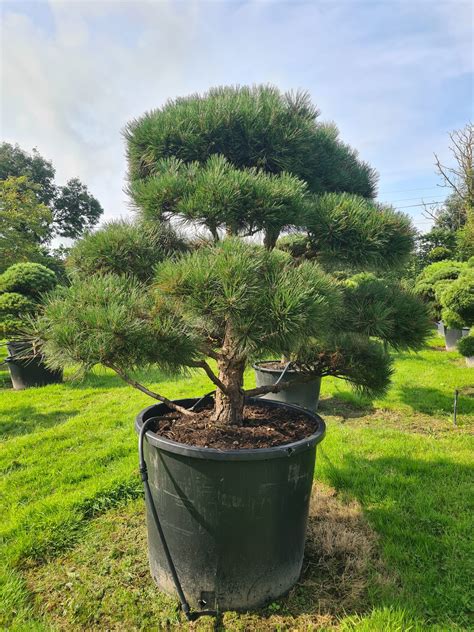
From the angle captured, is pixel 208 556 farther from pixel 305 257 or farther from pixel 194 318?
pixel 305 257

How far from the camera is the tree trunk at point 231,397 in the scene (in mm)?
1665

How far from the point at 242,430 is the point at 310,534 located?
0.69 meters

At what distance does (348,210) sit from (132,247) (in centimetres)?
91

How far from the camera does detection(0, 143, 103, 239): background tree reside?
54.8 feet

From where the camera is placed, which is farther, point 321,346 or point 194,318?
point 321,346

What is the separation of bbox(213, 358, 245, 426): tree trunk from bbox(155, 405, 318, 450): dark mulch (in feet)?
0.18

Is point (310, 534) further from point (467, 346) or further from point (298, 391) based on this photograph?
point (467, 346)

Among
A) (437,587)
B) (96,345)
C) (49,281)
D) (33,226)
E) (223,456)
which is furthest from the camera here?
(33,226)

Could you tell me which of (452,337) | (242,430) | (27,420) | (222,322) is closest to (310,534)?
(242,430)

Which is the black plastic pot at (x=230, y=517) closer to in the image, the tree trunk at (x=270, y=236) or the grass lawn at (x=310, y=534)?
the grass lawn at (x=310, y=534)

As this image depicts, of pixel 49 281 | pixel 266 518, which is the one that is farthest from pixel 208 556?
pixel 49 281

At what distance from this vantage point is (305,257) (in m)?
1.75

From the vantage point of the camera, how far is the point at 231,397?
5.51ft

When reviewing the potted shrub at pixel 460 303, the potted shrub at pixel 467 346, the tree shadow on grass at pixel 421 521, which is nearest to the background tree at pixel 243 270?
the tree shadow on grass at pixel 421 521
